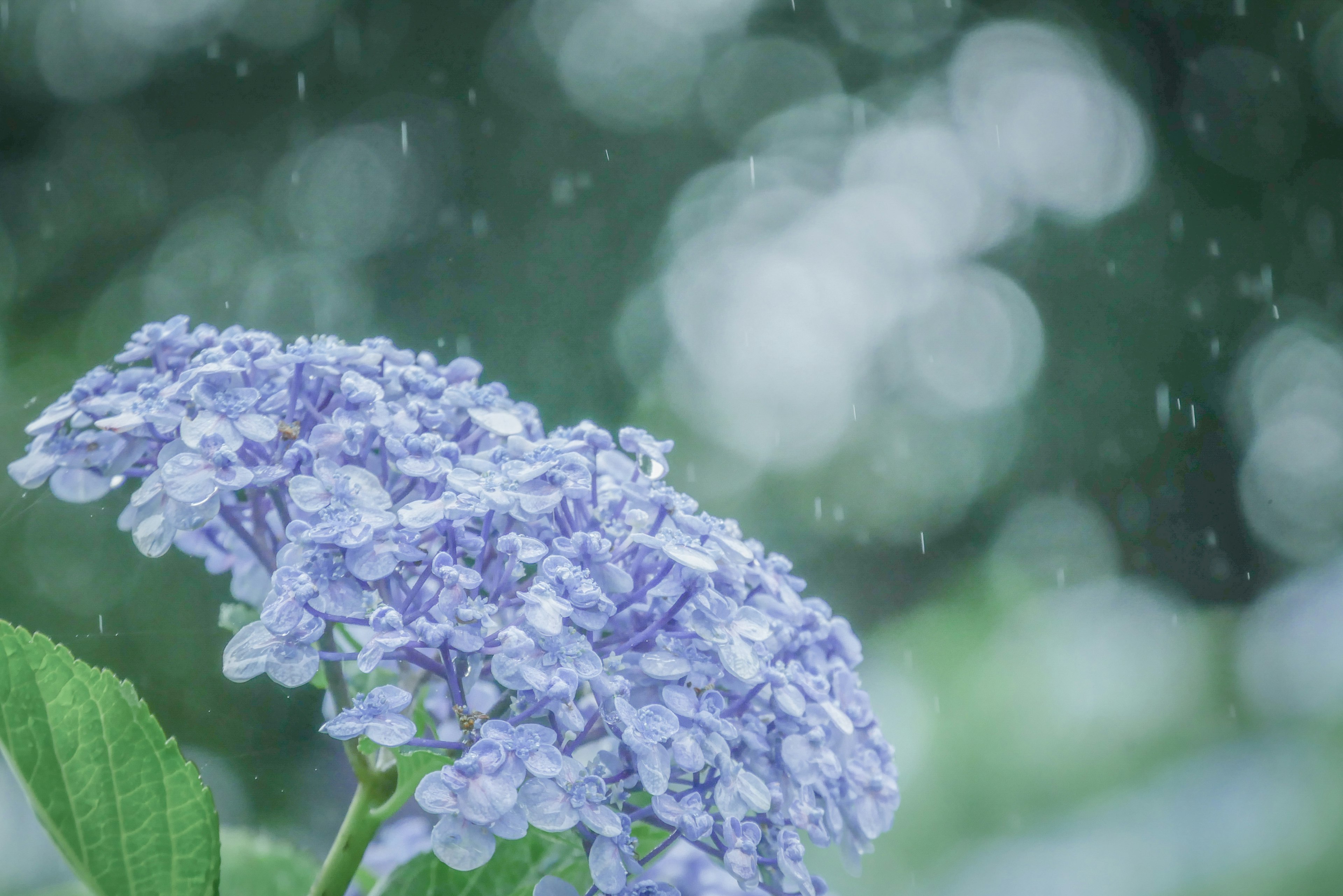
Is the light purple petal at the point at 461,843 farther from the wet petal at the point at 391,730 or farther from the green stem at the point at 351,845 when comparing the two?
the green stem at the point at 351,845

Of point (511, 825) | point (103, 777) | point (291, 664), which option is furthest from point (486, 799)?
point (103, 777)

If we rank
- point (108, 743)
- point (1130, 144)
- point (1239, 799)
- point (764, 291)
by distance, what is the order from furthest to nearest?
point (1130, 144) < point (764, 291) < point (1239, 799) < point (108, 743)

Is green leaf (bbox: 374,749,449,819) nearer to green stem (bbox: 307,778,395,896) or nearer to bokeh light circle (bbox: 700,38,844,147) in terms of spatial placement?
green stem (bbox: 307,778,395,896)

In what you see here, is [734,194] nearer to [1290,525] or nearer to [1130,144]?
[1130,144]

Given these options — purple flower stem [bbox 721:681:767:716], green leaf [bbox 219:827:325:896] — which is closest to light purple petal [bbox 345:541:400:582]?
purple flower stem [bbox 721:681:767:716]

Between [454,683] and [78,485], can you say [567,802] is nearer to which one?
[454,683]

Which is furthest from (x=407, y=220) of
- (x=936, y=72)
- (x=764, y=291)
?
(x=936, y=72)

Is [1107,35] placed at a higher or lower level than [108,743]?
lower
